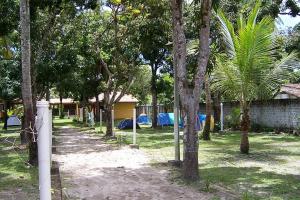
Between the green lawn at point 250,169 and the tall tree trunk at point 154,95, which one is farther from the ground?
the tall tree trunk at point 154,95

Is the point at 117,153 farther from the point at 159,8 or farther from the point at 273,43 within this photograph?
the point at 159,8

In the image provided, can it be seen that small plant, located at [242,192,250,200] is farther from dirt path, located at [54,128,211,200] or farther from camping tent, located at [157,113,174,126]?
camping tent, located at [157,113,174,126]

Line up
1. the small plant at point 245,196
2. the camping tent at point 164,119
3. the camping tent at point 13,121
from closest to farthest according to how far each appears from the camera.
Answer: the small plant at point 245,196 → the camping tent at point 164,119 → the camping tent at point 13,121

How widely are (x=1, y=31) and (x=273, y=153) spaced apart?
9220 mm

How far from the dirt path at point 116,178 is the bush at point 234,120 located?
43.5 ft

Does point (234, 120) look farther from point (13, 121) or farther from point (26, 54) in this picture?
point (13, 121)

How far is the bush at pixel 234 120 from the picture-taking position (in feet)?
93.9

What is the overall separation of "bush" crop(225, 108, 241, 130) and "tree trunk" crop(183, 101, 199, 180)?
60.0 feet

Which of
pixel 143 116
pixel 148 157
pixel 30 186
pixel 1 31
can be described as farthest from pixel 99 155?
pixel 143 116

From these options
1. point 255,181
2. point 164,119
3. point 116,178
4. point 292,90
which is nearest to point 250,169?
point 255,181

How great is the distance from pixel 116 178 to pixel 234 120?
18820 mm

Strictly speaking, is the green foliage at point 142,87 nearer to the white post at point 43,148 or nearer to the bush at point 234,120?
the bush at point 234,120

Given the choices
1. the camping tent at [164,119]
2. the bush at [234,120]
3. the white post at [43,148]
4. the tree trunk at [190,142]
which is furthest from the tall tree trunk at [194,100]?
the camping tent at [164,119]

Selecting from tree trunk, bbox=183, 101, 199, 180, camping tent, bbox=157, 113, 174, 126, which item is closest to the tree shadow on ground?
tree trunk, bbox=183, 101, 199, 180
